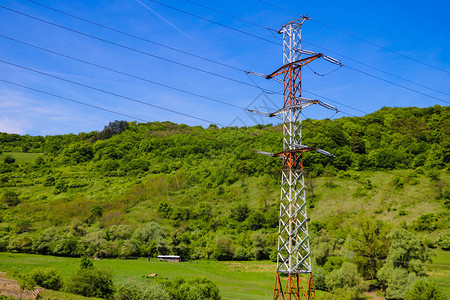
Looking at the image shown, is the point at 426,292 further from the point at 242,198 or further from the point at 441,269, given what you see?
the point at 242,198

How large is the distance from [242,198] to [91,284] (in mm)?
90069

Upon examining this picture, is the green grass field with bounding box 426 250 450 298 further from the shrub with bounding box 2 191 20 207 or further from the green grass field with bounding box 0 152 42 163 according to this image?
the green grass field with bounding box 0 152 42 163

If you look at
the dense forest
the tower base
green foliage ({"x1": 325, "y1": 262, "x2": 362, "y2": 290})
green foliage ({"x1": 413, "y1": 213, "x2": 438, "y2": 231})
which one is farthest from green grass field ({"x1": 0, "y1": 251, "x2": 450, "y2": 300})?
the tower base

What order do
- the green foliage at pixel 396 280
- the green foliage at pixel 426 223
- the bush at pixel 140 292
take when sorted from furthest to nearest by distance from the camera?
the green foliage at pixel 426 223 → the green foliage at pixel 396 280 → the bush at pixel 140 292

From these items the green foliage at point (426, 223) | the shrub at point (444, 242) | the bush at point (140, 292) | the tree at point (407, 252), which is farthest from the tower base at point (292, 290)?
the green foliage at point (426, 223)

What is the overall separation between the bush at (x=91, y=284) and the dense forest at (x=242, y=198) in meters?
29.6

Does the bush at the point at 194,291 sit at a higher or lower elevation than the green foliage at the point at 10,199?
lower

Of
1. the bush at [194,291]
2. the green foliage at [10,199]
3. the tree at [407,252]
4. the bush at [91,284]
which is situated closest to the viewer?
the bush at [194,291]

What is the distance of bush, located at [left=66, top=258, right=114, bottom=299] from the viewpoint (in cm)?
3916

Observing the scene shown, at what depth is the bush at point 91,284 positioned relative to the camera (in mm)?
39156

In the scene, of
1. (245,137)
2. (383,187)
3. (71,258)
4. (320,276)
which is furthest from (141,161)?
(320,276)

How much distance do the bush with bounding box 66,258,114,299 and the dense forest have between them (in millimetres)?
29560

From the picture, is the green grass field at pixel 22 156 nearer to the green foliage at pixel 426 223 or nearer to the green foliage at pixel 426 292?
→ the green foliage at pixel 426 223

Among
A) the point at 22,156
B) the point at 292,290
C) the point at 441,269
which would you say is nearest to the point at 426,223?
the point at 441,269
